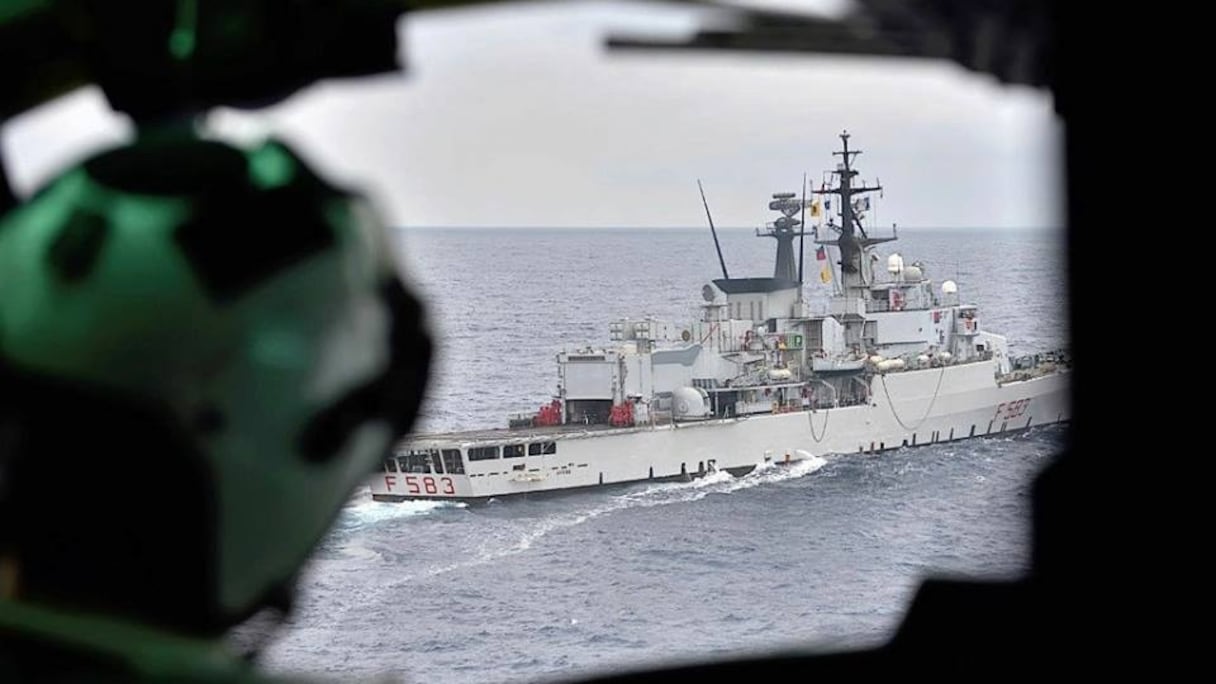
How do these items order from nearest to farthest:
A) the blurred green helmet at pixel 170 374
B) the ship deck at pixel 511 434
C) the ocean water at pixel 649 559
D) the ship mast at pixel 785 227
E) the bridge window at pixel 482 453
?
1. the blurred green helmet at pixel 170 374
2. the ocean water at pixel 649 559
3. the bridge window at pixel 482 453
4. the ship deck at pixel 511 434
5. the ship mast at pixel 785 227

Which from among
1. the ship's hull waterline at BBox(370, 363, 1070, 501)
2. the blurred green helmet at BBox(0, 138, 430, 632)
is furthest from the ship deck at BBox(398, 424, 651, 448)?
the blurred green helmet at BBox(0, 138, 430, 632)

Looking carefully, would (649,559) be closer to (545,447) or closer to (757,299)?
(545,447)

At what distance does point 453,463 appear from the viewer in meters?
16.9

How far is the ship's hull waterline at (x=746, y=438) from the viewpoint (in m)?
17.0

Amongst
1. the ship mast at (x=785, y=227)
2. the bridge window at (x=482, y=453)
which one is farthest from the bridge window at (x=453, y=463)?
the ship mast at (x=785, y=227)

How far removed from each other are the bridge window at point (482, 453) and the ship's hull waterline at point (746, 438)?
7cm

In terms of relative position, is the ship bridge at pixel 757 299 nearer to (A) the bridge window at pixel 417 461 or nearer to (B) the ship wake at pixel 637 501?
(B) the ship wake at pixel 637 501

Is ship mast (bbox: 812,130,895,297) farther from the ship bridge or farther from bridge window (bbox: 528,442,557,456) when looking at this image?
bridge window (bbox: 528,442,557,456)

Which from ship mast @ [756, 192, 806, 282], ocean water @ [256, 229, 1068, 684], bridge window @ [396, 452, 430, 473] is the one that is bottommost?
ocean water @ [256, 229, 1068, 684]

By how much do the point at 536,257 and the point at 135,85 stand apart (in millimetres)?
45187

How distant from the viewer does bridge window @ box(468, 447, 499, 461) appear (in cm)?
1672

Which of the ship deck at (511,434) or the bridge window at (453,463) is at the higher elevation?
the ship deck at (511,434)

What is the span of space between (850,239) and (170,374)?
1896 cm

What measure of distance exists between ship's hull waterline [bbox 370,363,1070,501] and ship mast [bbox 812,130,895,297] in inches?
52.0
